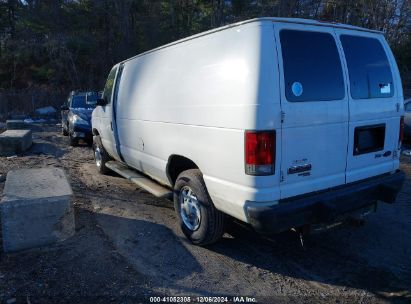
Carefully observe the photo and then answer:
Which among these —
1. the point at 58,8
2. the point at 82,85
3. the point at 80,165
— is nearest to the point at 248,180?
the point at 80,165

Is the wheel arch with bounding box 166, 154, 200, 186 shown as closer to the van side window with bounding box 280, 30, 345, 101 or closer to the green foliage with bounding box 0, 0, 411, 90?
the van side window with bounding box 280, 30, 345, 101

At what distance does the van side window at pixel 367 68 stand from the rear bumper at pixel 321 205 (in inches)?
37.7

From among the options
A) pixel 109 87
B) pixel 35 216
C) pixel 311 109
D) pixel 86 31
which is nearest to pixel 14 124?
pixel 109 87

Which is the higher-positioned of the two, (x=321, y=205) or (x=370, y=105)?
(x=370, y=105)

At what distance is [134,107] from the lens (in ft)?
18.1

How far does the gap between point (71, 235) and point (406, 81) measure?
826 inches

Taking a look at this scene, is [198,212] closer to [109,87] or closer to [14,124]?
[109,87]

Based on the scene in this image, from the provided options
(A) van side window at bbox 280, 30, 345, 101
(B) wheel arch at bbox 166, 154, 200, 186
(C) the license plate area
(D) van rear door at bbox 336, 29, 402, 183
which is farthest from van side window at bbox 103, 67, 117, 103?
(C) the license plate area

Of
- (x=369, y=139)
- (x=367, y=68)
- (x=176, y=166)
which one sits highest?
(x=367, y=68)

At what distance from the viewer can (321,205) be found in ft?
11.5

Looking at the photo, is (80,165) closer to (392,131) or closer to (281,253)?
(281,253)

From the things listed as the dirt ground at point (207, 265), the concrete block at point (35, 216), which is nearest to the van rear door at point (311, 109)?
the dirt ground at point (207, 265)

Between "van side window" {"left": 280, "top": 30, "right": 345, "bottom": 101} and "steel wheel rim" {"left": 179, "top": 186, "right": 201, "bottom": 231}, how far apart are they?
5.44 feet

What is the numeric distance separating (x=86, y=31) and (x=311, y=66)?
29.5 m
